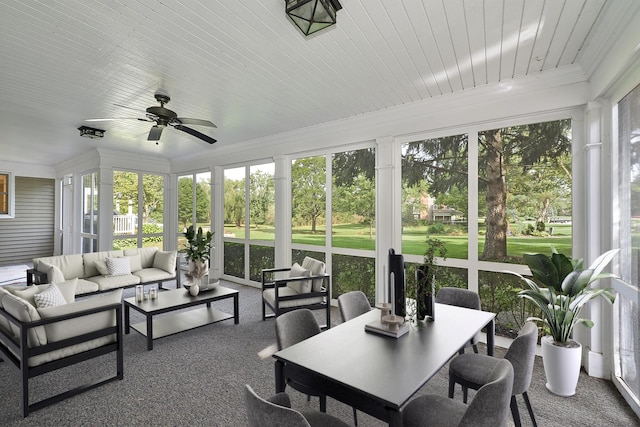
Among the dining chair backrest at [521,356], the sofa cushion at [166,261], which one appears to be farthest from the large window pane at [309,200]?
the dining chair backrest at [521,356]

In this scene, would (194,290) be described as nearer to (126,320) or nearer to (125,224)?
(126,320)

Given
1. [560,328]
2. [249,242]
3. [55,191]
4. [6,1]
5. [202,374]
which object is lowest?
[202,374]

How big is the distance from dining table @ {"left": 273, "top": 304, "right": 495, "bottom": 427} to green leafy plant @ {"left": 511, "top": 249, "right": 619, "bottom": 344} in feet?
2.70

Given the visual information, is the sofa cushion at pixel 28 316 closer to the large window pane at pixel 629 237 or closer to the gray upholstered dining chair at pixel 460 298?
the gray upholstered dining chair at pixel 460 298

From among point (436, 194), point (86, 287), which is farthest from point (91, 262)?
point (436, 194)

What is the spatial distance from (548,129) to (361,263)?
2833mm

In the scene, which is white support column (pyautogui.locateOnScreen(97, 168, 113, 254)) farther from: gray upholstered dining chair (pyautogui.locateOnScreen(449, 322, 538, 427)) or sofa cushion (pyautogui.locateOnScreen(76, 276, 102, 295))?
gray upholstered dining chair (pyautogui.locateOnScreen(449, 322, 538, 427))

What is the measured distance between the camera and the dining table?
4.47 feet

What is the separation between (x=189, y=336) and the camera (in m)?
3.75

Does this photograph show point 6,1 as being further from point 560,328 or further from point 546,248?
point 546,248

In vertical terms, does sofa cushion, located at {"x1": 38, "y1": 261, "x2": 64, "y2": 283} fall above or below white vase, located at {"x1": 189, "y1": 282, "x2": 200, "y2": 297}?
above

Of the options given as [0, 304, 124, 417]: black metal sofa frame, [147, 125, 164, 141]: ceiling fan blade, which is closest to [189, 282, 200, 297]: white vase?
[0, 304, 124, 417]: black metal sofa frame

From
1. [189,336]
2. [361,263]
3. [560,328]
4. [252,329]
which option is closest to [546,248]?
[560,328]

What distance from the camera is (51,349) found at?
241 cm
